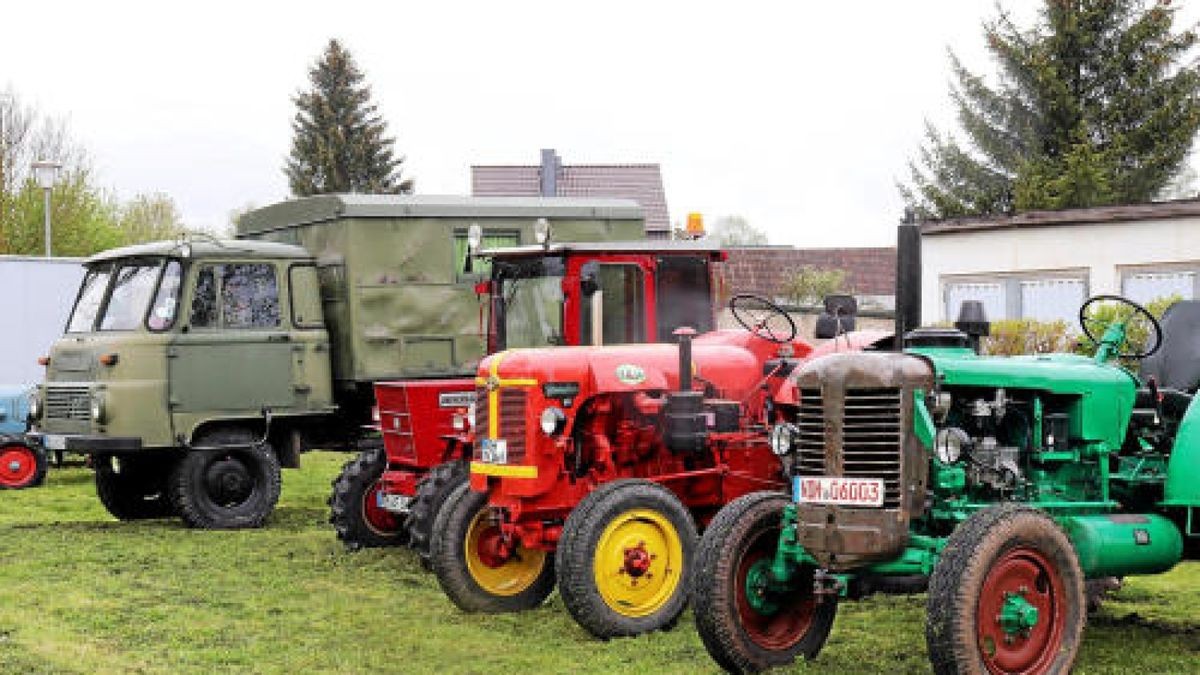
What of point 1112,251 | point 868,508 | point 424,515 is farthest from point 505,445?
point 1112,251

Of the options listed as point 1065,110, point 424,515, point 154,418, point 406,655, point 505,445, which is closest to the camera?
point 406,655

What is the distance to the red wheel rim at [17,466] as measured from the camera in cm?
1564

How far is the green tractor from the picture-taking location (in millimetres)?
5930

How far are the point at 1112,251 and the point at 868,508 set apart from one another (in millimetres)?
12587

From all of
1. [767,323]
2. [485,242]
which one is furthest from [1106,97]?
[767,323]

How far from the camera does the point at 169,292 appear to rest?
1240cm

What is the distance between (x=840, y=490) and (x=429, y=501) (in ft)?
11.0

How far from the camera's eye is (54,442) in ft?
41.0

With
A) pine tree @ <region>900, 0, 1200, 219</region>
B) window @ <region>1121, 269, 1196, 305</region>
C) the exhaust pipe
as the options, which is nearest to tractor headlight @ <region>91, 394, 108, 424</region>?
the exhaust pipe

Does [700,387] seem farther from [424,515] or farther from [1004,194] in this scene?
[1004,194]

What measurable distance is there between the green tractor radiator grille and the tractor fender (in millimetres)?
1480

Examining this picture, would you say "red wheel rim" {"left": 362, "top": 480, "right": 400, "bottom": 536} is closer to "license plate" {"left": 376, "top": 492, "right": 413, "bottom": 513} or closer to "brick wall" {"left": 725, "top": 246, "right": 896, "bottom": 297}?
"license plate" {"left": 376, "top": 492, "right": 413, "bottom": 513}

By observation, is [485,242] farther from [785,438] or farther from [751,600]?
[751,600]

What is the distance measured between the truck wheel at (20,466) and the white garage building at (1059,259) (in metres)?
10.3
